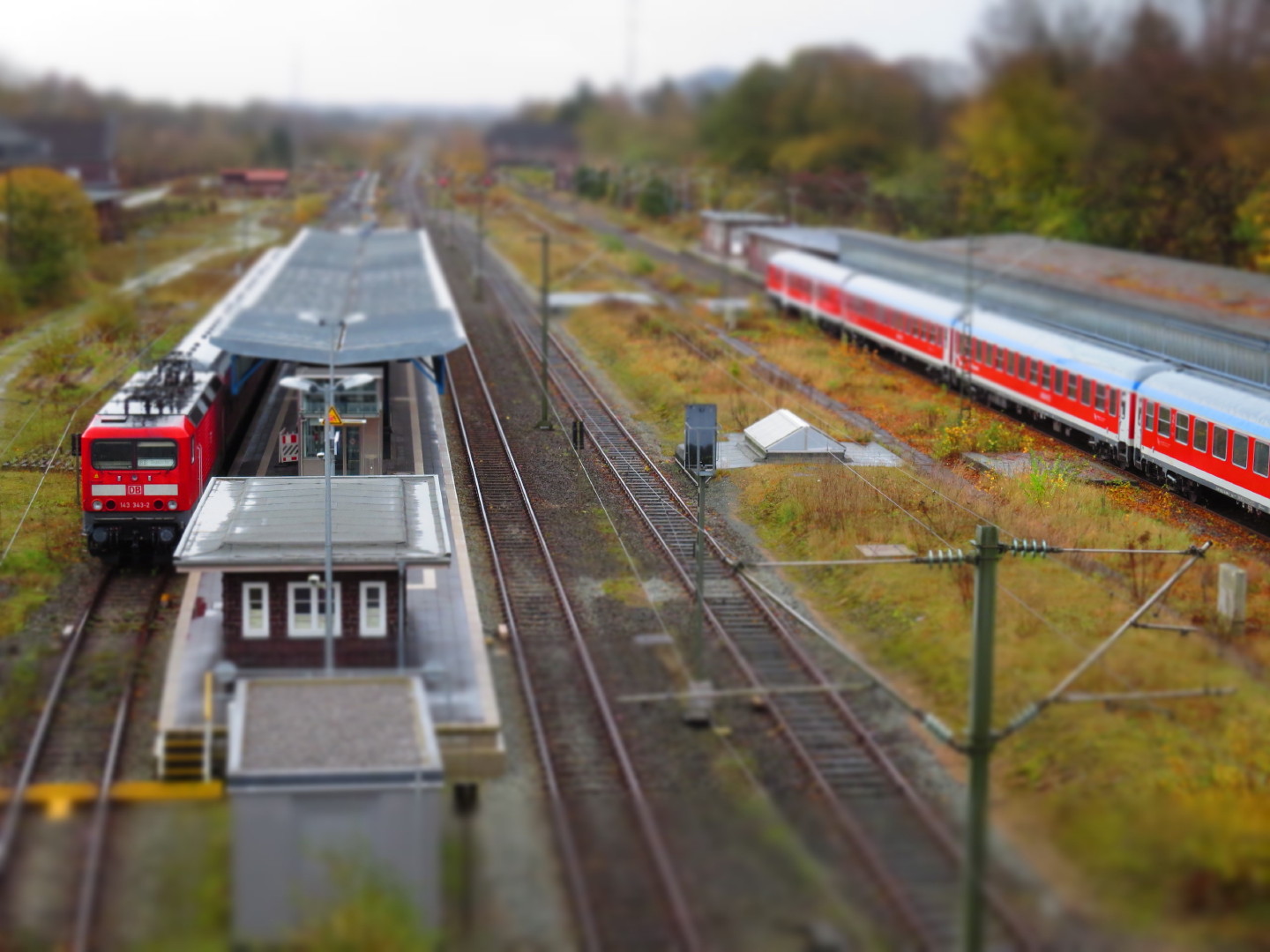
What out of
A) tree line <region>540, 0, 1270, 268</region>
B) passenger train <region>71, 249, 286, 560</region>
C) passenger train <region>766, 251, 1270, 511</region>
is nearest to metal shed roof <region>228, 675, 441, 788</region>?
passenger train <region>71, 249, 286, 560</region>

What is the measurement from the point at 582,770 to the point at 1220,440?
57.3ft

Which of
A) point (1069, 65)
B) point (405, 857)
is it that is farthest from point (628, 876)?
point (1069, 65)

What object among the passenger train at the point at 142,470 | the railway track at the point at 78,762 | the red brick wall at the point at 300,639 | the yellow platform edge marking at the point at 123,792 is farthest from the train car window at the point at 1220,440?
the yellow platform edge marking at the point at 123,792

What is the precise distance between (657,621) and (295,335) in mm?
15944

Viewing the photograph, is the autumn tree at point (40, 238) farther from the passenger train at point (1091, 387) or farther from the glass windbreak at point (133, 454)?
the glass windbreak at point (133, 454)

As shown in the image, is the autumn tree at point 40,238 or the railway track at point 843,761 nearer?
the railway track at point 843,761

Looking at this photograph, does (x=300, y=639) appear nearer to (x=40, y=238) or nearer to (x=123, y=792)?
(x=123, y=792)

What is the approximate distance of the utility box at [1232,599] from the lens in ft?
75.2

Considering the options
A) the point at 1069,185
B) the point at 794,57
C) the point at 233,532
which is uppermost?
the point at 794,57

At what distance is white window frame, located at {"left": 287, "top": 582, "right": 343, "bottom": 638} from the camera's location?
21717 millimetres

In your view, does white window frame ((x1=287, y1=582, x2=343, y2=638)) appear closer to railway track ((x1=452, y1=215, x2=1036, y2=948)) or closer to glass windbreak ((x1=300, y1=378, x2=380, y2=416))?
railway track ((x1=452, y1=215, x2=1036, y2=948))

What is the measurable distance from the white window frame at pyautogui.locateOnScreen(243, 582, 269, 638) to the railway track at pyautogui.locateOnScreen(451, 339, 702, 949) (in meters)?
3.66

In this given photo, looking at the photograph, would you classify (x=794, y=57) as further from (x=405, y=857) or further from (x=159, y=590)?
(x=405, y=857)

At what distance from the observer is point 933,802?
1769cm
